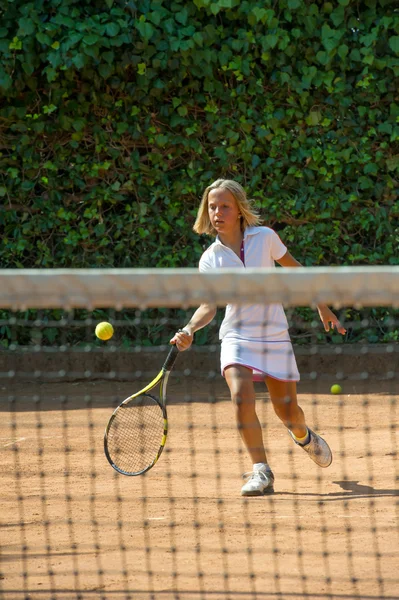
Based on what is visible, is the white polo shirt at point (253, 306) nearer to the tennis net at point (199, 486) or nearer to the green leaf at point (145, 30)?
the tennis net at point (199, 486)

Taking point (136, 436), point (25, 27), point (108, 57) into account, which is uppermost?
point (25, 27)

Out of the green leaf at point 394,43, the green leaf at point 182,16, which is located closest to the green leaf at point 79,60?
the green leaf at point 182,16

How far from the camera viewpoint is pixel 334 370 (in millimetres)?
8367

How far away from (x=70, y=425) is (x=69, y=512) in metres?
1.94

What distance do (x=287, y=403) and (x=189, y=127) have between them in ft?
13.2

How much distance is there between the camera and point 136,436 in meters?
5.39

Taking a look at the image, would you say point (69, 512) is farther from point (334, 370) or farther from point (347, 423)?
point (334, 370)

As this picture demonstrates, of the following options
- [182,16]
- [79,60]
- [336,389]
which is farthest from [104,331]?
[182,16]

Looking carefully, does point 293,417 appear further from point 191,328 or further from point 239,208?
point 239,208

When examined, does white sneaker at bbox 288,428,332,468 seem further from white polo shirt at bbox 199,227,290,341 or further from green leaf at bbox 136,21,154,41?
green leaf at bbox 136,21,154,41

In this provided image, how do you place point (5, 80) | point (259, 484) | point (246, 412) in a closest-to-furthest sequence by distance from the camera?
1. point (259, 484)
2. point (246, 412)
3. point (5, 80)

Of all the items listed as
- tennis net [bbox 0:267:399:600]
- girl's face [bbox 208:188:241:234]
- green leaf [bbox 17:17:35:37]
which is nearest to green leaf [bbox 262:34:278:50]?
green leaf [bbox 17:17:35:37]

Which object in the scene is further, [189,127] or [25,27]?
[189,127]

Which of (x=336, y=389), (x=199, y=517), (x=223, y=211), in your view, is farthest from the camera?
(x=336, y=389)
